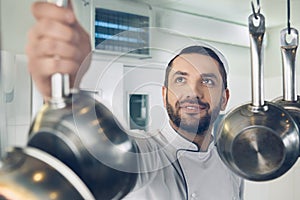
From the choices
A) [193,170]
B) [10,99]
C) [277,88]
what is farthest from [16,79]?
[277,88]

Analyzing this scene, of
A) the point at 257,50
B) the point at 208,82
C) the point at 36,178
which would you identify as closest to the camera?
the point at 36,178

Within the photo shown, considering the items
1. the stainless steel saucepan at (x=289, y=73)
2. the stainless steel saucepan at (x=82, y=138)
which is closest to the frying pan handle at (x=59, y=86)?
the stainless steel saucepan at (x=82, y=138)

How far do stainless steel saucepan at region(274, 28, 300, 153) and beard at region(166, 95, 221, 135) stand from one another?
0.15 meters

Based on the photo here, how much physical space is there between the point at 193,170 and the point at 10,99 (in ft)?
1.20

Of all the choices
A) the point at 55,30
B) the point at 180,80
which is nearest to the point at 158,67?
the point at 180,80

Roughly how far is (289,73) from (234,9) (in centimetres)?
18

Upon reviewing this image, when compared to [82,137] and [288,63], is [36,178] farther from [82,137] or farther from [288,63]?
[288,63]

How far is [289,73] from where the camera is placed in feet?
2.40

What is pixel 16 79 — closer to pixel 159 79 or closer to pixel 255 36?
pixel 159 79

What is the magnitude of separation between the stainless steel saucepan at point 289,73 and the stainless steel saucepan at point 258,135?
68 millimetres

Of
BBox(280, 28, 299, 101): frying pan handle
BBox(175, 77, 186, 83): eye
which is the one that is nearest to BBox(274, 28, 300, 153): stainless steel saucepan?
BBox(280, 28, 299, 101): frying pan handle

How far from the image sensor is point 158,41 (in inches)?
26.0

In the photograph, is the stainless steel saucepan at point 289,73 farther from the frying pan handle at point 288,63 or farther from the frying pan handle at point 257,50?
the frying pan handle at point 257,50

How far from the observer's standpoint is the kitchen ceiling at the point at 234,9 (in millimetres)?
716
